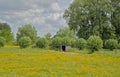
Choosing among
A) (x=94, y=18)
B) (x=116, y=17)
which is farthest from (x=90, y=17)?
(x=116, y=17)

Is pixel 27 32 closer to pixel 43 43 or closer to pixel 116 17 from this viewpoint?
pixel 43 43

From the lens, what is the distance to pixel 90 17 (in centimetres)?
10212

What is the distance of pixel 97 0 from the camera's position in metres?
102

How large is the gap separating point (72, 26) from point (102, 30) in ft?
30.7

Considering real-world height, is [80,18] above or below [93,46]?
above

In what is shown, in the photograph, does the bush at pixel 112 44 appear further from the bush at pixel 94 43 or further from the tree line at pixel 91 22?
the tree line at pixel 91 22

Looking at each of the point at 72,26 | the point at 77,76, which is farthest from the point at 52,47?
the point at 77,76

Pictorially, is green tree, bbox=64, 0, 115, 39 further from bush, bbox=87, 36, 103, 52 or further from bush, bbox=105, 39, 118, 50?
bush, bbox=87, 36, 103, 52

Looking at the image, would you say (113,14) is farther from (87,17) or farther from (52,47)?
(52,47)

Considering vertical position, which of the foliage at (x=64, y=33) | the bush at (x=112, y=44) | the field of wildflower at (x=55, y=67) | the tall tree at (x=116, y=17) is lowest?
the field of wildflower at (x=55, y=67)

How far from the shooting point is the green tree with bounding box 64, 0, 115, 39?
100 meters

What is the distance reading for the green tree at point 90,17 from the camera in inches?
3947

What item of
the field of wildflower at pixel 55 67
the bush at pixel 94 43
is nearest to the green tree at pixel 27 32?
the bush at pixel 94 43

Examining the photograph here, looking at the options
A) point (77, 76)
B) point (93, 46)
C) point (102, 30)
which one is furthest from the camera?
point (102, 30)
